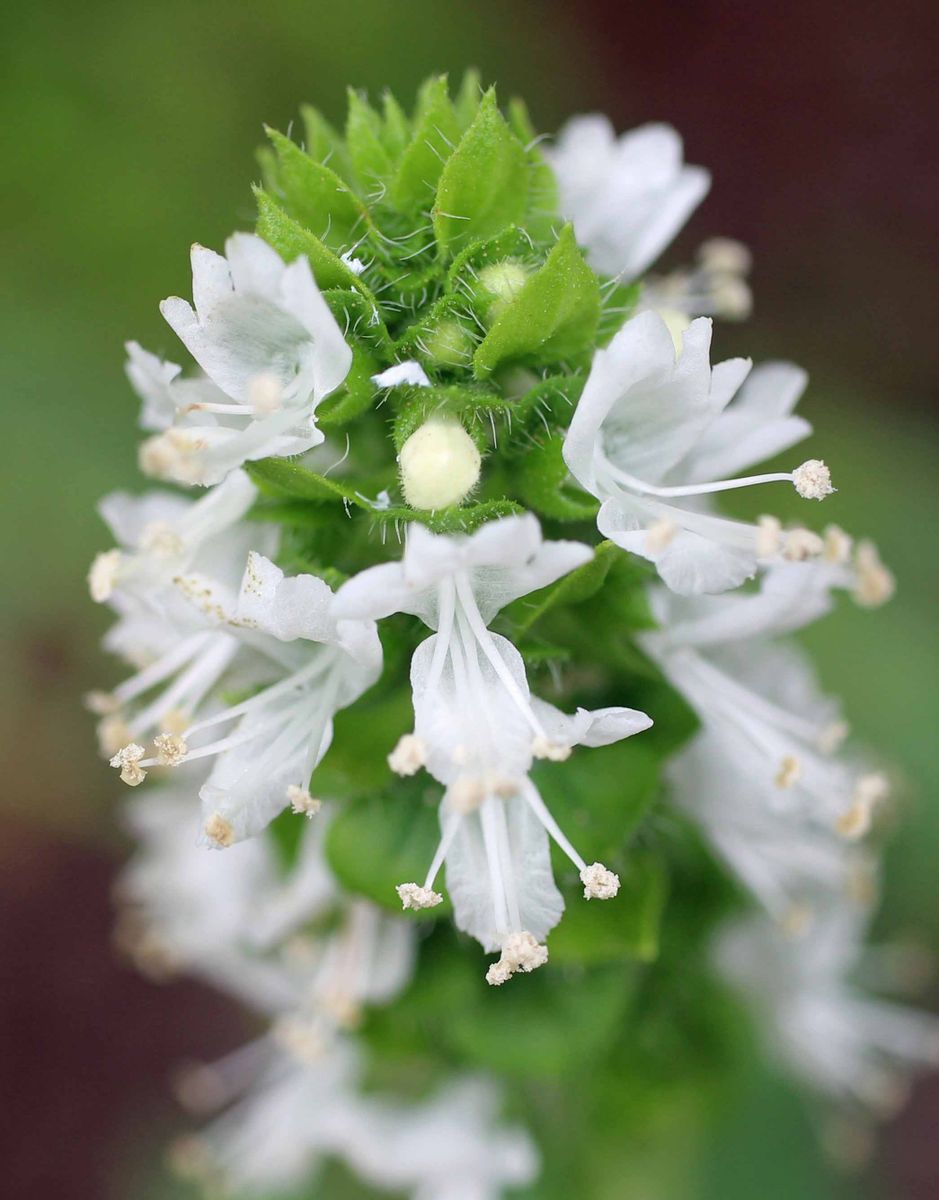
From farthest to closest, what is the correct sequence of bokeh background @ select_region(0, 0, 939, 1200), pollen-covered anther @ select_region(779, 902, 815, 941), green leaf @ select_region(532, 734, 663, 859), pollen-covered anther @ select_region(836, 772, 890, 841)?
bokeh background @ select_region(0, 0, 939, 1200) < pollen-covered anther @ select_region(779, 902, 815, 941) < pollen-covered anther @ select_region(836, 772, 890, 841) < green leaf @ select_region(532, 734, 663, 859)

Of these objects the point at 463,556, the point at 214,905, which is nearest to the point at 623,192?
the point at 463,556

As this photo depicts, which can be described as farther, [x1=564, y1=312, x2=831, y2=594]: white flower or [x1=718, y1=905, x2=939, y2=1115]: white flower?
[x1=718, y1=905, x2=939, y2=1115]: white flower

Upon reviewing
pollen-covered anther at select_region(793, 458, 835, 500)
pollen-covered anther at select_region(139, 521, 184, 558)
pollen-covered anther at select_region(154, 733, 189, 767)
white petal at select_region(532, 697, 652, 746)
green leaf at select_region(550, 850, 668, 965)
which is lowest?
green leaf at select_region(550, 850, 668, 965)

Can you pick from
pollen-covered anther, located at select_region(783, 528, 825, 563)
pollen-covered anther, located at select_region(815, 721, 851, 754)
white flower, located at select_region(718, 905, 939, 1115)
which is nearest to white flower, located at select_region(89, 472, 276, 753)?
pollen-covered anther, located at select_region(783, 528, 825, 563)

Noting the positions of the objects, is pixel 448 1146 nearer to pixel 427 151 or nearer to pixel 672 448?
pixel 672 448

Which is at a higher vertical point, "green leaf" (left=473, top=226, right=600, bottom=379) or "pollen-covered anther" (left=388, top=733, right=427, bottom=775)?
"green leaf" (left=473, top=226, right=600, bottom=379)

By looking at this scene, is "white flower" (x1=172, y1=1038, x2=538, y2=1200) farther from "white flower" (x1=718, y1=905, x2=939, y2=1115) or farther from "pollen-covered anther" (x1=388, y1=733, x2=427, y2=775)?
"pollen-covered anther" (x1=388, y1=733, x2=427, y2=775)
